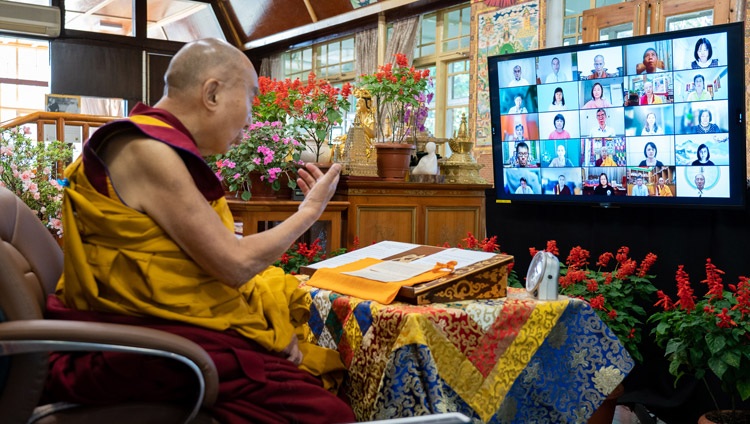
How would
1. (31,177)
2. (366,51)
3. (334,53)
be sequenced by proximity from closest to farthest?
1. (31,177)
2. (366,51)
3. (334,53)

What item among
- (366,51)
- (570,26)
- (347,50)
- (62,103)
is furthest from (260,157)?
(62,103)

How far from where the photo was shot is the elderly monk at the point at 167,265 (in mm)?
1266

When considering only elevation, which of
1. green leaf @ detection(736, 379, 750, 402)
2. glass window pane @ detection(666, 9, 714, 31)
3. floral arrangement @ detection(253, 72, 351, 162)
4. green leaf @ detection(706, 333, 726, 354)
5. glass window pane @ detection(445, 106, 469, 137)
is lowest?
green leaf @ detection(736, 379, 750, 402)

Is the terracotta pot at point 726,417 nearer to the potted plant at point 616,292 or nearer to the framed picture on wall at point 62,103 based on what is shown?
the potted plant at point 616,292

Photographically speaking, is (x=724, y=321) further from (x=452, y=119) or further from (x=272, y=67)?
(x=272, y=67)

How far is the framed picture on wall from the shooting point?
1248 centimetres

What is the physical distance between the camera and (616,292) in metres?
2.94

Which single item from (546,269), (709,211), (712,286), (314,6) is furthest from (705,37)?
(314,6)

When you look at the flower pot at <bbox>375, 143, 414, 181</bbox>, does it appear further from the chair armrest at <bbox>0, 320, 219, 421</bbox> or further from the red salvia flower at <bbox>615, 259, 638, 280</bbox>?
the chair armrest at <bbox>0, 320, 219, 421</bbox>

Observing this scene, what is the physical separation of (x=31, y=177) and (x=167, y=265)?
2731 mm

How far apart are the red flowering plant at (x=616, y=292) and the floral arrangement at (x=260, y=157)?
1.29 metres

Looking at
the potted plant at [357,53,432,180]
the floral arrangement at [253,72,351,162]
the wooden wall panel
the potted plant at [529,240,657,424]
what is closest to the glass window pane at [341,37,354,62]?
the wooden wall panel

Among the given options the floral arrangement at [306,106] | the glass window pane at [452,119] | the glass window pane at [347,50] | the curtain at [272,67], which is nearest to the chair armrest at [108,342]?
the floral arrangement at [306,106]

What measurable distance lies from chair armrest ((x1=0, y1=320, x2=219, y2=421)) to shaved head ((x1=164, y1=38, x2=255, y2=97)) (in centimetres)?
49
